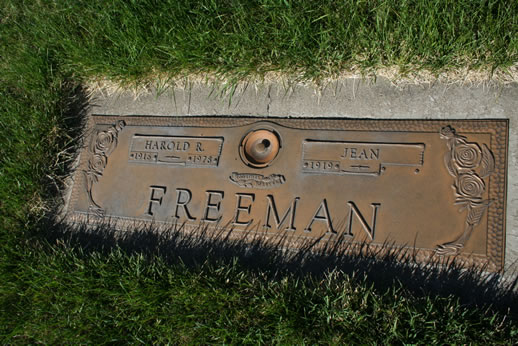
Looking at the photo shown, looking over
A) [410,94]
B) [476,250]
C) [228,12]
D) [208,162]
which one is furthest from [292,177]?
[228,12]

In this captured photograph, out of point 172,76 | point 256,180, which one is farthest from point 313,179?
point 172,76

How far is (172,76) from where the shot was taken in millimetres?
3205

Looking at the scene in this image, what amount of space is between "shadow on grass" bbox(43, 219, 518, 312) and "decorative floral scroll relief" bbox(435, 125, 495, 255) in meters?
0.14

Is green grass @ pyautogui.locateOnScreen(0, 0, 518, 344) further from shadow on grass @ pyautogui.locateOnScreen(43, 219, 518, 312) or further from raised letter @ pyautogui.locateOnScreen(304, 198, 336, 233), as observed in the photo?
raised letter @ pyautogui.locateOnScreen(304, 198, 336, 233)

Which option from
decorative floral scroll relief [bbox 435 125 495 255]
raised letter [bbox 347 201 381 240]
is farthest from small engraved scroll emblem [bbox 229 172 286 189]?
decorative floral scroll relief [bbox 435 125 495 255]

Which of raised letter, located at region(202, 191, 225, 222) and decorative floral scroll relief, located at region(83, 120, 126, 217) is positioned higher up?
decorative floral scroll relief, located at region(83, 120, 126, 217)

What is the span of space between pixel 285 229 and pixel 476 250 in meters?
1.04

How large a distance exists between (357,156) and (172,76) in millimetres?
1500

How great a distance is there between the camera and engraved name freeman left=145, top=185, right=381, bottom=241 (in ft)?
8.18

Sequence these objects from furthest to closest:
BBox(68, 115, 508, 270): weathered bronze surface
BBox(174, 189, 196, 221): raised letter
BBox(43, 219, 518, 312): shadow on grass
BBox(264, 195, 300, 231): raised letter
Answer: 1. BBox(174, 189, 196, 221): raised letter
2. BBox(264, 195, 300, 231): raised letter
3. BBox(68, 115, 508, 270): weathered bronze surface
4. BBox(43, 219, 518, 312): shadow on grass

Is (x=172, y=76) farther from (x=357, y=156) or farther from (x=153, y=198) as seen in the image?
(x=357, y=156)

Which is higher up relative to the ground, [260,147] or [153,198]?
[260,147]

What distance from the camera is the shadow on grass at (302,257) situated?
→ 88.8 inches

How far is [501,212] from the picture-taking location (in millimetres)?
2293
